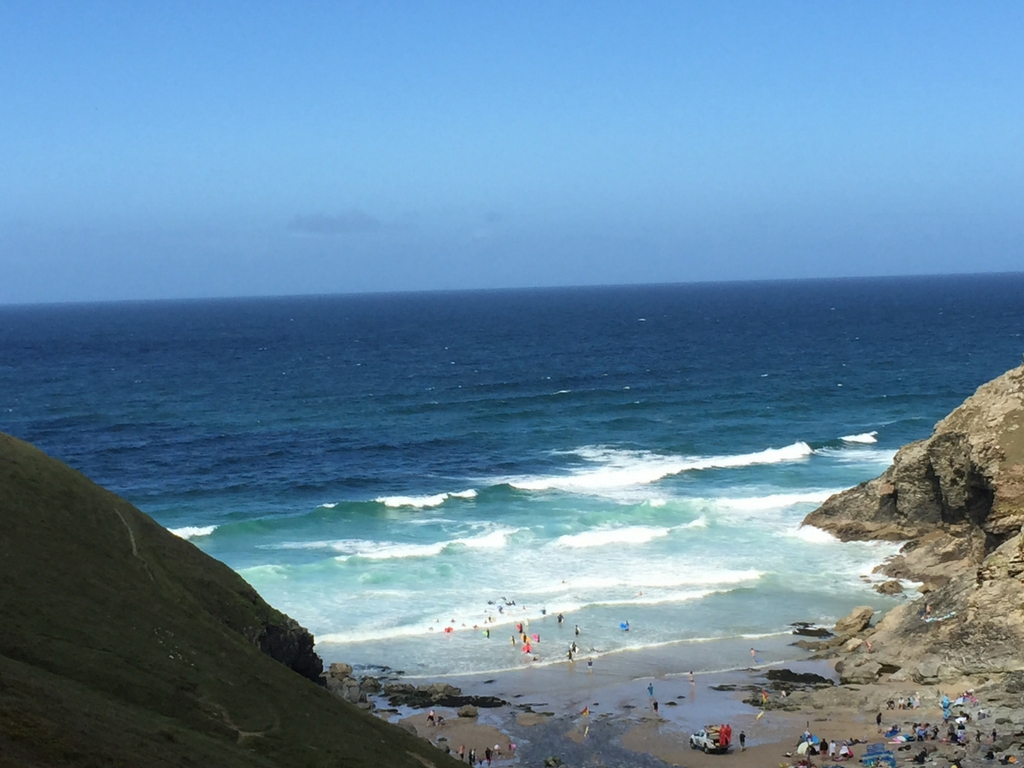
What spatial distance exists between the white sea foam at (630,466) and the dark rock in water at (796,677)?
32472 mm

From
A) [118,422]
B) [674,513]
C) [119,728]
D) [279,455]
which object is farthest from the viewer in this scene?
[118,422]

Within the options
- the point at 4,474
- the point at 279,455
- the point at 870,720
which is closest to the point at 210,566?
the point at 4,474

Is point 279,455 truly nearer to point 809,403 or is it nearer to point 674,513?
point 674,513

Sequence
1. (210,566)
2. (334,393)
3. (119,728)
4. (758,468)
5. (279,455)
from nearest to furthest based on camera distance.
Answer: (119,728), (210,566), (758,468), (279,455), (334,393)

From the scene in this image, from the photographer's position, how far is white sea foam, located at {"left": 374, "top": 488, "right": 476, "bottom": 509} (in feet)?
251

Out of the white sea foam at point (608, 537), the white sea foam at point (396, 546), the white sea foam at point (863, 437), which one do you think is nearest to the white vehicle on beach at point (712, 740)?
the white sea foam at point (608, 537)

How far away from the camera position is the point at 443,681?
4800 centimetres

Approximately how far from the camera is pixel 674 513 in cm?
7338

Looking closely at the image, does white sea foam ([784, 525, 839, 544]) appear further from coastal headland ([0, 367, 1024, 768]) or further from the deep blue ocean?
coastal headland ([0, 367, 1024, 768])

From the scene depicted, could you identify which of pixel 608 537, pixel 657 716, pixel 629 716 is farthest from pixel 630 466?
pixel 657 716

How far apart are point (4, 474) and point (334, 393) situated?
9229cm

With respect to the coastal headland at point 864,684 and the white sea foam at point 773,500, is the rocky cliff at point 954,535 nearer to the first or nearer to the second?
the coastal headland at point 864,684

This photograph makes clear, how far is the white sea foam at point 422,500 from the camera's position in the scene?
251ft

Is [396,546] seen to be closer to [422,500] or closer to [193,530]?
[422,500]
